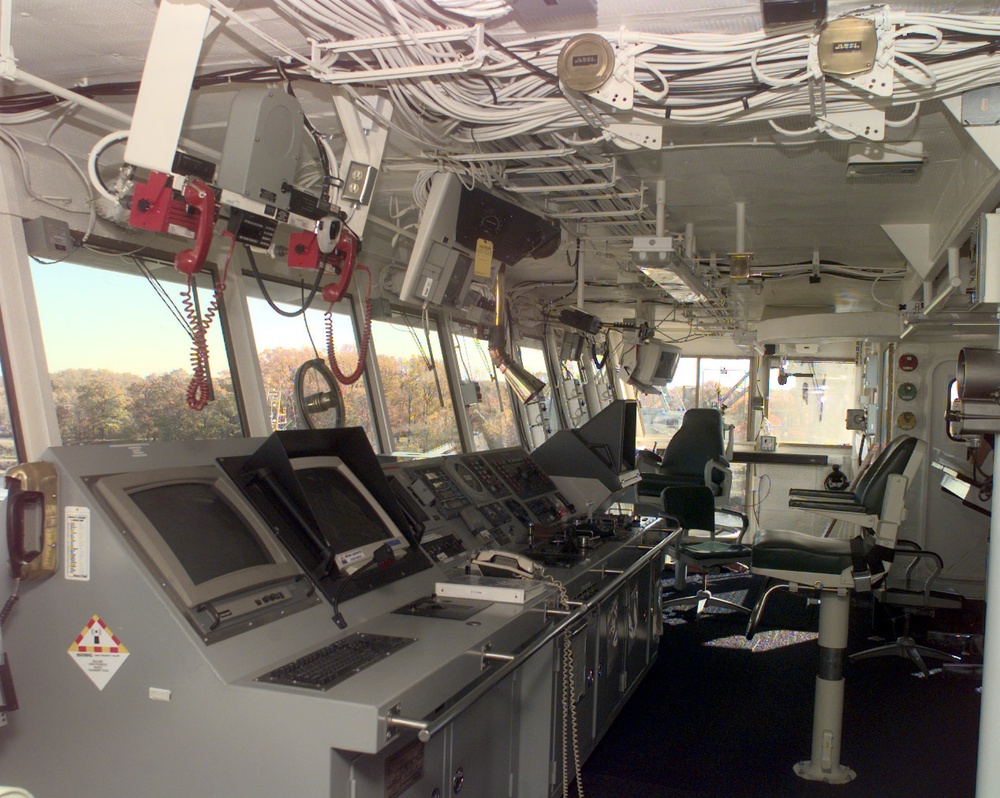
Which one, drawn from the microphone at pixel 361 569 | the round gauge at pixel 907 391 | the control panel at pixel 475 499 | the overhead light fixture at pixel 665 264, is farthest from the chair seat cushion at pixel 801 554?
the round gauge at pixel 907 391

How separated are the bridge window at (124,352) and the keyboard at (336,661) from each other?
5.25 ft

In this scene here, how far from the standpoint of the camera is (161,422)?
3.56m

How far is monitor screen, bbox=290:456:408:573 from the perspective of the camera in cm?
236

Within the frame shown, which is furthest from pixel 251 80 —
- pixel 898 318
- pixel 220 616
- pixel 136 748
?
pixel 898 318

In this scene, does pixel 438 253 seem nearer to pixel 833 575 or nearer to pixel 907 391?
pixel 833 575

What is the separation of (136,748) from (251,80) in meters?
1.89

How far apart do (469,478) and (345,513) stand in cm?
119

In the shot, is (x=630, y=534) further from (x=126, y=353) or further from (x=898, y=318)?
(x=898, y=318)

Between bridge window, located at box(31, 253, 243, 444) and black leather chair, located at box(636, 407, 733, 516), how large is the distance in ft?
12.8

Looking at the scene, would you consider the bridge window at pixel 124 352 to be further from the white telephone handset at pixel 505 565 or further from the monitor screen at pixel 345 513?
the white telephone handset at pixel 505 565

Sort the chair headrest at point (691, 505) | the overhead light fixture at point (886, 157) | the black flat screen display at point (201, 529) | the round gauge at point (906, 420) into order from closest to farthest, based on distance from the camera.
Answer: the black flat screen display at point (201, 529) < the overhead light fixture at point (886, 157) < the round gauge at point (906, 420) < the chair headrest at point (691, 505)

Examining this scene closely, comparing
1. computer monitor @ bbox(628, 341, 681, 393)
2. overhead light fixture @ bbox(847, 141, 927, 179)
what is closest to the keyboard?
overhead light fixture @ bbox(847, 141, 927, 179)

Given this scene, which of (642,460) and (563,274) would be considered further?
(642,460)

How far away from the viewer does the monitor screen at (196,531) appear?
196cm
